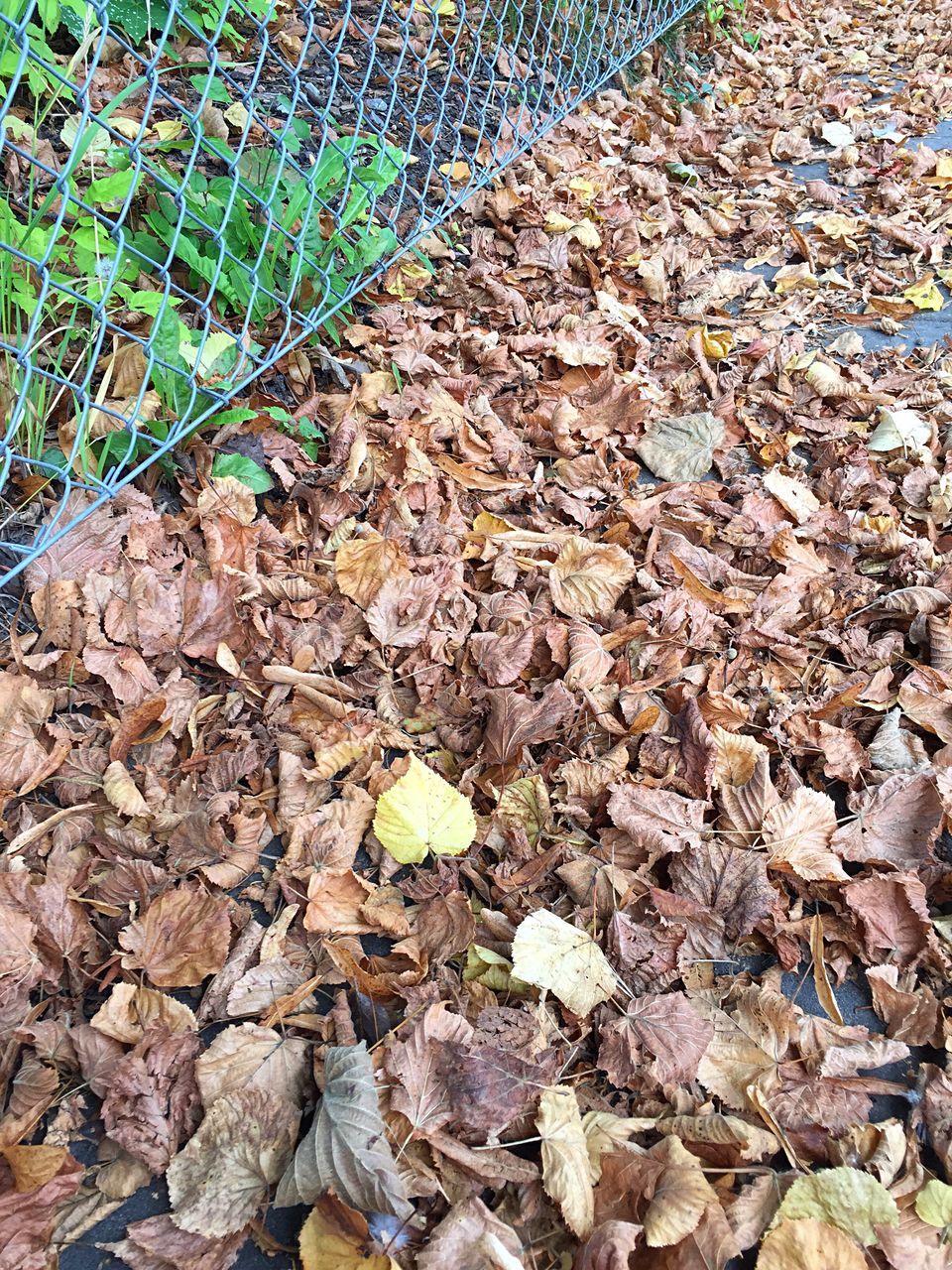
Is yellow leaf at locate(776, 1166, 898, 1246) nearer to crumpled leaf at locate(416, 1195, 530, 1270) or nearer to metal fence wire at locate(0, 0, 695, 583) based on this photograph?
crumpled leaf at locate(416, 1195, 530, 1270)

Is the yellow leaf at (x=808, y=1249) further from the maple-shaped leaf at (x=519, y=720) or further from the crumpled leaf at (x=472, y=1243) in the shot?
the maple-shaped leaf at (x=519, y=720)

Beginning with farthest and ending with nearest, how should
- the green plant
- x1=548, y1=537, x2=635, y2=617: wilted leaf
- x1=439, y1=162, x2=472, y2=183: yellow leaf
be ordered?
x1=439, y1=162, x2=472, y2=183: yellow leaf < the green plant < x1=548, y1=537, x2=635, y2=617: wilted leaf

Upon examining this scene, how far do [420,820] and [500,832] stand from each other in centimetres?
13

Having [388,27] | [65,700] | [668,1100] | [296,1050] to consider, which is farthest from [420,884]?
[388,27]

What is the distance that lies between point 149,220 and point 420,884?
1619 mm

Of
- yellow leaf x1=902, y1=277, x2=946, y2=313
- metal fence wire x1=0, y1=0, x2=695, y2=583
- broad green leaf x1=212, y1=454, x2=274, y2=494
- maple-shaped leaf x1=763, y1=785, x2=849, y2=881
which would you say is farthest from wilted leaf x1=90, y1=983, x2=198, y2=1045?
yellow leaf x1=902, y1=277, x2=946, y2=313

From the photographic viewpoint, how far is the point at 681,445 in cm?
216

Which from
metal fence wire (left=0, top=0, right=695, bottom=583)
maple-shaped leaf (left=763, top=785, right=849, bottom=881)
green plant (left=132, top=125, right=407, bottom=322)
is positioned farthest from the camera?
green plant (left=132, top=125, right=407, bottom=322)

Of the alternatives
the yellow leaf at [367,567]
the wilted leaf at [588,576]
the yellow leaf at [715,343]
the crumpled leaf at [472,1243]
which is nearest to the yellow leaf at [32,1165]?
the crumpled leaf at [472,1243]

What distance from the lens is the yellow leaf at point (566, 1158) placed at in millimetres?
990

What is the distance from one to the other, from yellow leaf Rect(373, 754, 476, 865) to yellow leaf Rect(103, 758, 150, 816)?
0.37 metres

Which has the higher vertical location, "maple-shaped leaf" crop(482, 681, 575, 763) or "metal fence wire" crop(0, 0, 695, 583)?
"metal fence wire" crop(0, 0, 695, 583)

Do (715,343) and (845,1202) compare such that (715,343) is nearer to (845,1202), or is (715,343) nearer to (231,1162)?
(845,1202)

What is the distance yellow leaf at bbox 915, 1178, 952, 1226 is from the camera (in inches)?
39.3
